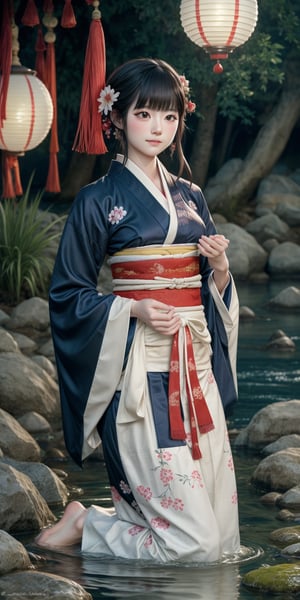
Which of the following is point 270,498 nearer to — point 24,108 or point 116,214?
point 116,214

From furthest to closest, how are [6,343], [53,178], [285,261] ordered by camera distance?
[285,261] < [6,343] < [53,178]

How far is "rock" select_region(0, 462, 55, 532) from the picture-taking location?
207 inches

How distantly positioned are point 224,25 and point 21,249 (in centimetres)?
516

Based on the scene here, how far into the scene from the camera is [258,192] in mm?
19547

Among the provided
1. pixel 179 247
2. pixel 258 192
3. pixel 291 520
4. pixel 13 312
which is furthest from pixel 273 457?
pixel 258 192

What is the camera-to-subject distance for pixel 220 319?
5.12 m

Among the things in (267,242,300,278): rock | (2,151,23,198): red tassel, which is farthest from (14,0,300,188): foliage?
(2,151,23,198): red tassel

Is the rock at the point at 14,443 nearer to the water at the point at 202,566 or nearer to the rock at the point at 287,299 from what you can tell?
the water at the point at 202,566

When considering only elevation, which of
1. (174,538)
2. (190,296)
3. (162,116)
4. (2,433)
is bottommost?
(2,433)

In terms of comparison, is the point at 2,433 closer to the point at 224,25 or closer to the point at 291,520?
the point at 291,520

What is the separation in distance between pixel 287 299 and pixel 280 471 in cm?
778

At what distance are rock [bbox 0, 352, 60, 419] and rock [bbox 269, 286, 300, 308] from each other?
20.2ft

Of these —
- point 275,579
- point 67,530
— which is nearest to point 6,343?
point 67,530

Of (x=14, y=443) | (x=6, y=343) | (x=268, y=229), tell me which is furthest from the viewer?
(x=268, y=229)
